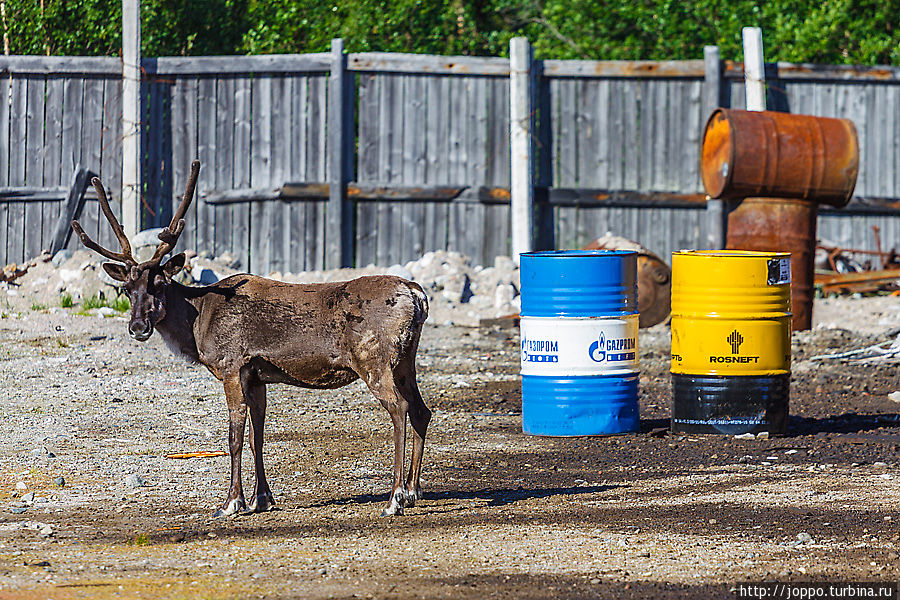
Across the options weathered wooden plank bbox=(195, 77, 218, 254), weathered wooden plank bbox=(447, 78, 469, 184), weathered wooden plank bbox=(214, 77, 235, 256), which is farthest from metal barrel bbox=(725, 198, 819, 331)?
weathered wooden plank bbox=(195, 77, 218, 254)

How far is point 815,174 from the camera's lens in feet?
42.3

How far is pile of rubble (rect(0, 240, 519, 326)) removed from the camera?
14719 millimetres

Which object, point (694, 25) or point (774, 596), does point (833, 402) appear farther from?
point (694, 25)

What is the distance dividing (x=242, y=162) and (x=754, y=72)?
21.0 feet

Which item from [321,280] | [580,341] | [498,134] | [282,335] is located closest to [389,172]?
[498,134]

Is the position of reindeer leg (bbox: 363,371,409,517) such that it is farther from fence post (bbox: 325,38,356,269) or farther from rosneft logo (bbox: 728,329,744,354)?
fence post (bbox: 325,38,356,269)

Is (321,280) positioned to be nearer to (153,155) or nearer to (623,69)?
(153,155)

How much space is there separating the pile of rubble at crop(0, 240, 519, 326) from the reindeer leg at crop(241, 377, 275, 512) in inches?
297

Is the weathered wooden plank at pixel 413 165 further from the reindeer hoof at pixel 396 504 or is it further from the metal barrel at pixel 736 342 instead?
the reindeer hoof at pixel 396 504

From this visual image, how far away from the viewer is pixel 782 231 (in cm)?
1282

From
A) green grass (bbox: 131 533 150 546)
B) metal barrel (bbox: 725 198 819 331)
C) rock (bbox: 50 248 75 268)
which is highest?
metal barrel (bbox: 725 198 819 331)

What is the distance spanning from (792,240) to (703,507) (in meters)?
6.73

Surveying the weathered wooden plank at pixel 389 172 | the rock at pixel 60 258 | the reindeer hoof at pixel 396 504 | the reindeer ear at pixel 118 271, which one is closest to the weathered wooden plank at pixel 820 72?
the weathered wooden plank at pixel 389 172

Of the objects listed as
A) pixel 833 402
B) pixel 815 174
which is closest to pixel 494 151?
pixel 815 174
